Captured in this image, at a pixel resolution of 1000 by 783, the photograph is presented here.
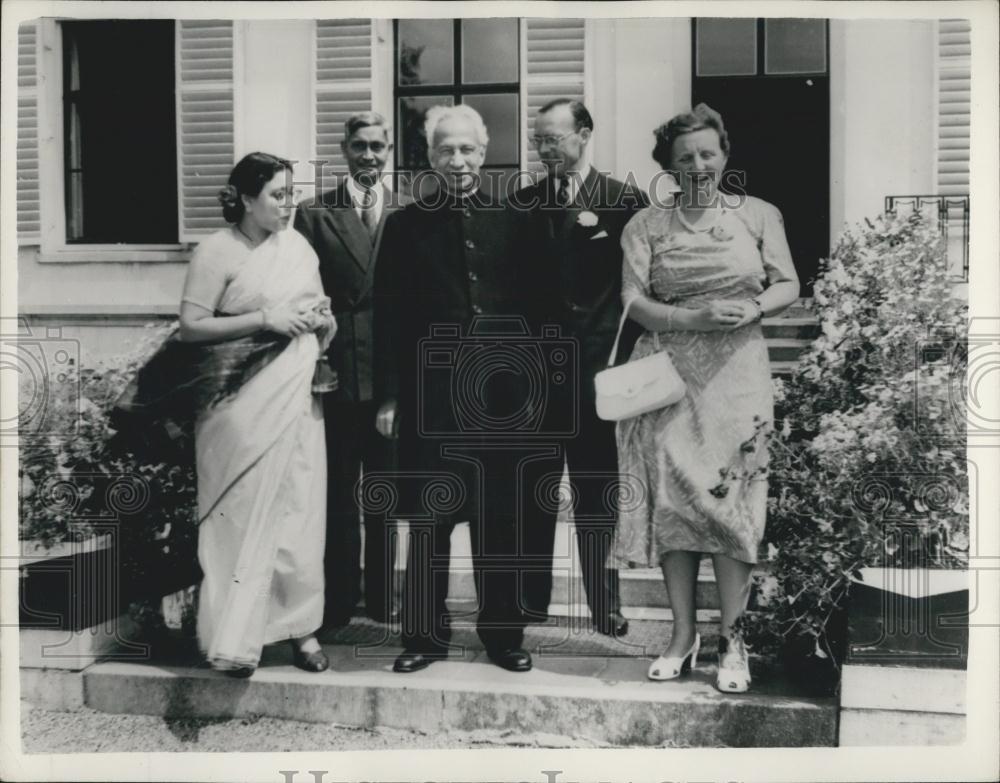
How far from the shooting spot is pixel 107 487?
466 cm

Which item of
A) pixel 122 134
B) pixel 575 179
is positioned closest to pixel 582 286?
pixel 575 179

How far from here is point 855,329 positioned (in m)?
4.50

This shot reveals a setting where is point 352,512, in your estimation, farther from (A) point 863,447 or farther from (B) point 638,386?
(A) point 863,447

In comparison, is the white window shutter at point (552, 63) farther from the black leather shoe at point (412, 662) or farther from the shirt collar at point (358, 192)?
the black leather shoe at point (412, 662)

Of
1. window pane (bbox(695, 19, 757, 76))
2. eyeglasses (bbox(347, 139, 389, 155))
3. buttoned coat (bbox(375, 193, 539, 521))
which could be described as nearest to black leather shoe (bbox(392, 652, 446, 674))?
buttoned coat (bbox(375, 193, 539, 521))

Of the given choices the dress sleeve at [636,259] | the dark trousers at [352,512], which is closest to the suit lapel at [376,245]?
the dark trousers at [352,512]

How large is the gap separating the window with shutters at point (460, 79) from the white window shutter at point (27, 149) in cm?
149

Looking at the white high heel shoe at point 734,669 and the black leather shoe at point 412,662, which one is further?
the black leather shoe at point 412,662

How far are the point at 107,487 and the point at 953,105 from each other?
12.3ft

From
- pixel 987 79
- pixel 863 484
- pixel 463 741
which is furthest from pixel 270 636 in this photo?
pixel 987 79

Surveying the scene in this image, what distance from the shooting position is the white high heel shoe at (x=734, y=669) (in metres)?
4.39

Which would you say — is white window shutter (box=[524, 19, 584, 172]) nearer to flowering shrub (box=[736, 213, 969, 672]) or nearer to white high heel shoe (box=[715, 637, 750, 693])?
flowering shrub (box=[736, 213, 969, 672])

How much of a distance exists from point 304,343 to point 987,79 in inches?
115

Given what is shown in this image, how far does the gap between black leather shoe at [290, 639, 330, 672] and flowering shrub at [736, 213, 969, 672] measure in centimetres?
167
